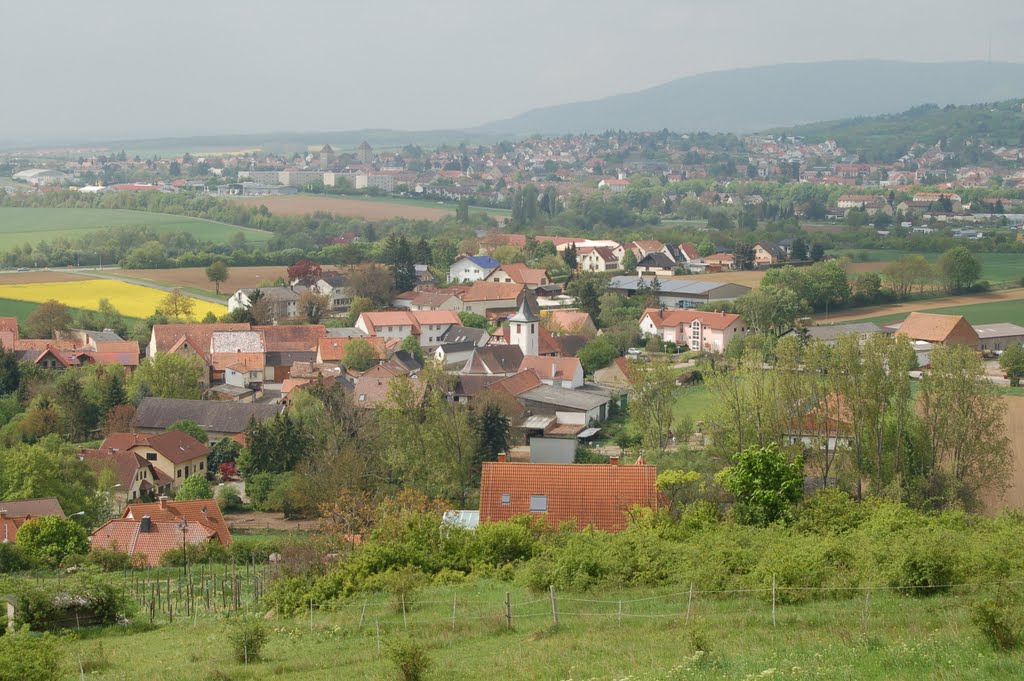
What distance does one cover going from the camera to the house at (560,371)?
36938 mm

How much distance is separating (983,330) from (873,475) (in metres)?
23.0

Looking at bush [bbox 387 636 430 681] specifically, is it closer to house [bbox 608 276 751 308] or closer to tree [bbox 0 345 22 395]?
tree [bbox 0 345 22 395]

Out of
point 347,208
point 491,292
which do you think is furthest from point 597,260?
point 347,208

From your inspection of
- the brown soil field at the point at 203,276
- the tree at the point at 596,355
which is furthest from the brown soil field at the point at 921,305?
the brown soil field at the point at 203,276

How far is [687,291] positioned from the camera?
52.2 metres

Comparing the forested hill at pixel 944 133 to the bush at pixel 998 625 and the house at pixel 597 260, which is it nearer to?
the house at pixel 597 260

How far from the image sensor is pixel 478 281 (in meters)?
55.8

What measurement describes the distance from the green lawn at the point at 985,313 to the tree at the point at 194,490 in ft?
92.8

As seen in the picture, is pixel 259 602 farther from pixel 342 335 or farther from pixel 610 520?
pixel 342 335

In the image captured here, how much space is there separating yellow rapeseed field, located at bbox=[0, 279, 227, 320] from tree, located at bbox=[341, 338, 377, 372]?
11032 mm

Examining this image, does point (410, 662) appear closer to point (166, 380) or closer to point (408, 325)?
point (166, 380)

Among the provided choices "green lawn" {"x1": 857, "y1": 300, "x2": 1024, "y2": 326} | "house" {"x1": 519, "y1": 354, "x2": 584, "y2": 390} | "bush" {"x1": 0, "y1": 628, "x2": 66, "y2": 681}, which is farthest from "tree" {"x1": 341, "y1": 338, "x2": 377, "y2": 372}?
"bush" {"x1": 0, "y1": 628, "x2": 66, "y2": 681}

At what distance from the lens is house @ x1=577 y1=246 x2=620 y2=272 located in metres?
65.2

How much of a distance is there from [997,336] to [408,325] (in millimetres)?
20247
